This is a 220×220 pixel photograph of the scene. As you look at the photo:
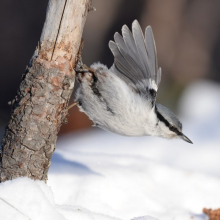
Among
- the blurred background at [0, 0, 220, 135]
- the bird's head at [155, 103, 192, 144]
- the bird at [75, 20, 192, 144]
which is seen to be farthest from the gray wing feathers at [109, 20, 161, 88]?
the blurred background at [0, 0, 220, 135]

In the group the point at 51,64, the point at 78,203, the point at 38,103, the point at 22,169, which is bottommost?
the point at 78,203

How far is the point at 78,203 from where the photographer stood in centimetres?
243

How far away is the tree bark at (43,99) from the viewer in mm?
1899

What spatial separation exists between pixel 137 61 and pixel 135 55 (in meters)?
0.03

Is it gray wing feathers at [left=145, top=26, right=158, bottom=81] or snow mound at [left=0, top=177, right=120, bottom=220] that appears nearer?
snow mound at [left=0, top=177, right=120, bottom=220]

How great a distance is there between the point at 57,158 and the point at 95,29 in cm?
328

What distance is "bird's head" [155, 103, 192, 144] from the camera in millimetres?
2355

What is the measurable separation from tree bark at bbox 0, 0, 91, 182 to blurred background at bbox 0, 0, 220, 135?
11.5ft

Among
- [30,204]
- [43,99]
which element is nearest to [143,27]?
[43,99]

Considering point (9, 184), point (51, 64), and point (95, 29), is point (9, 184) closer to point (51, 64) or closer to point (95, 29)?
point (51, 64)

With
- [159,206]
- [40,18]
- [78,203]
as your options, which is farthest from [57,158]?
[40,18]

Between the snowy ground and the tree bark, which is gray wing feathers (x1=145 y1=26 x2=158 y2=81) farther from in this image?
the snowy ground

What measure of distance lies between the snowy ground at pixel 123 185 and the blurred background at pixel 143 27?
71.0 inches

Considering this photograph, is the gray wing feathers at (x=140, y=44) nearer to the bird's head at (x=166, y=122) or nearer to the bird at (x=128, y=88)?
the bird at (x=128, y=88)
